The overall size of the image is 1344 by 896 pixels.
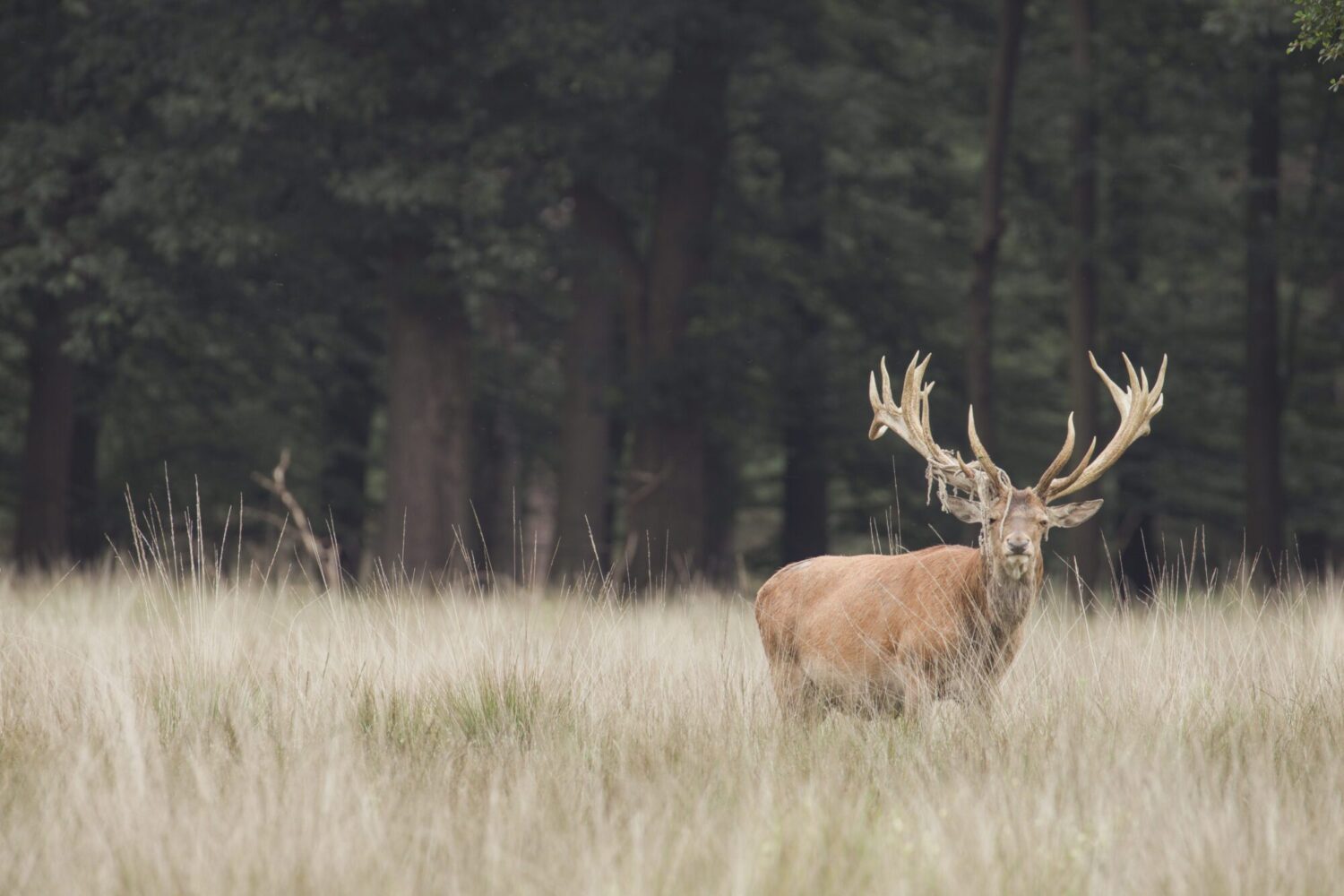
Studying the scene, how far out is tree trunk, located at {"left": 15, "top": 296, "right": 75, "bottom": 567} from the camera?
1569 cm

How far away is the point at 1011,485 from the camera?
6262 mm

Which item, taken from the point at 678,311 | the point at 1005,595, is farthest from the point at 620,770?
the point at 678,311

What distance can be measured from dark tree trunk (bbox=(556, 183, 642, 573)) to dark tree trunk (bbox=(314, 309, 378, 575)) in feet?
17.7

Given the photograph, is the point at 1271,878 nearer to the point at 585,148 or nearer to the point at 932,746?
the point at 932,746

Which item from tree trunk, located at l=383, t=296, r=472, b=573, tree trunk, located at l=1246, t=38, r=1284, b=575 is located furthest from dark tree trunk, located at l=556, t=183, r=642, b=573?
tree trunk, located at l=1246, t=38, r=1284, b=575

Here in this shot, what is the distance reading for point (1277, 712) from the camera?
18.5 ft

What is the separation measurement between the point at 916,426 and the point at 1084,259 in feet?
30.0

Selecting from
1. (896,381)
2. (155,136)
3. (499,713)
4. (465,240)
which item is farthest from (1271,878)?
(896,381)

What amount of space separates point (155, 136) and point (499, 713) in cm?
1058

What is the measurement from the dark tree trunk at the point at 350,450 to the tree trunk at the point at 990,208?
8.58 metres

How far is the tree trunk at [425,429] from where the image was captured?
46.0ft

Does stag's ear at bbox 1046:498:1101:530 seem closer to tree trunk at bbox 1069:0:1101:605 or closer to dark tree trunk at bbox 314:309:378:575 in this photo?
tree trunk at bbox 1069:0:1101:605

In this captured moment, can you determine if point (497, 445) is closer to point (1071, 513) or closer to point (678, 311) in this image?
point (678, 311)

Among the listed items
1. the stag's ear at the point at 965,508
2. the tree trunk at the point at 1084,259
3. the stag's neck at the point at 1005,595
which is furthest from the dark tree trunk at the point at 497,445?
the stag's neck at the point at 1005,595
